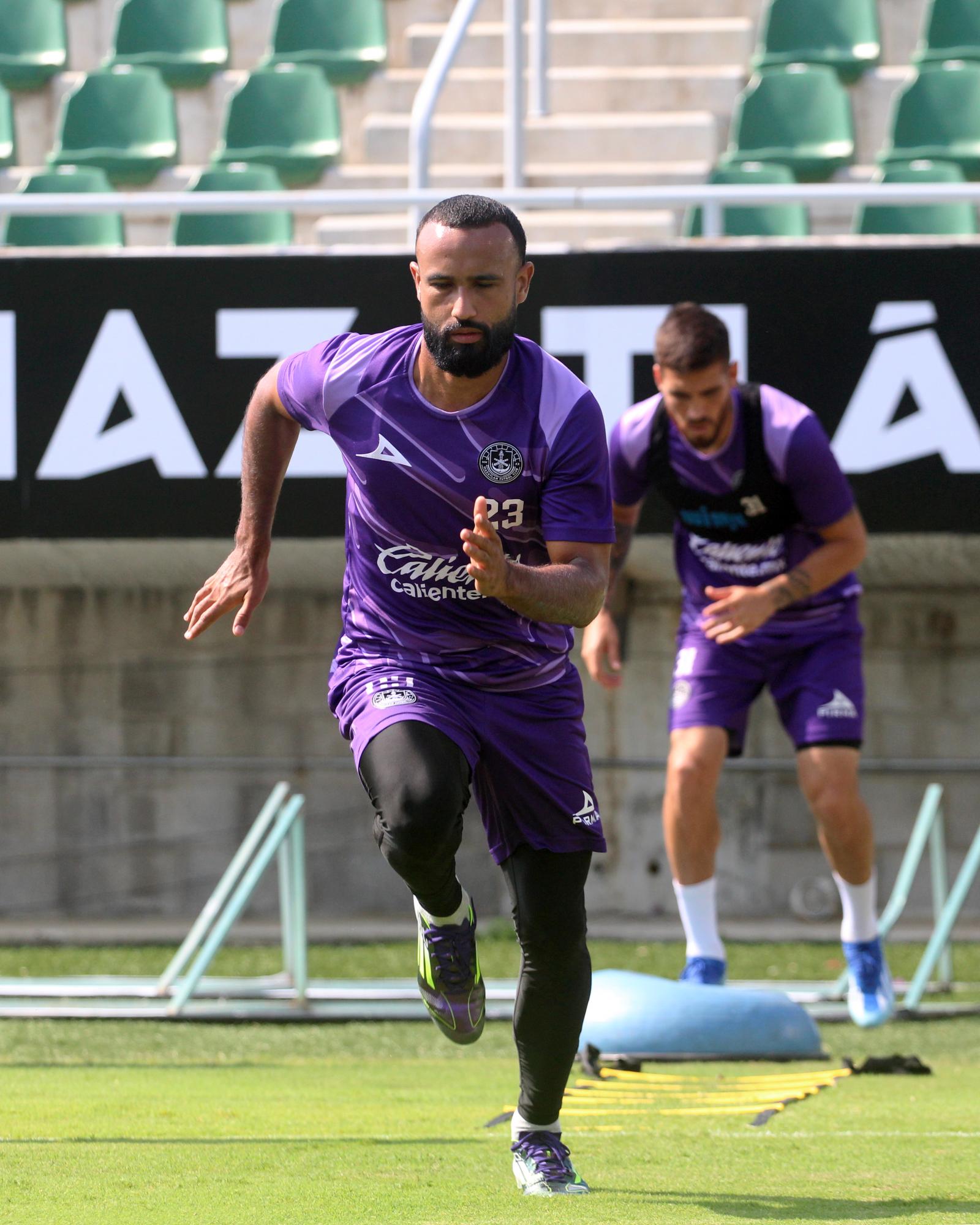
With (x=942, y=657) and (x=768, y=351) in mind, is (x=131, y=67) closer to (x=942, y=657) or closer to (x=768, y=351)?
(x=768, y=351)

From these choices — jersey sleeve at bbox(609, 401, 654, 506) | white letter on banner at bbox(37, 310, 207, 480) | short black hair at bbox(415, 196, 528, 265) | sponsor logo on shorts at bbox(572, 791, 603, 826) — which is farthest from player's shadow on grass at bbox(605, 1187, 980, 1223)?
white letter on banner at bbox(37, 310, 207, 480)

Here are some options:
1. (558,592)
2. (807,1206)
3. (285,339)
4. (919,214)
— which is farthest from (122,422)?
(807,1206)

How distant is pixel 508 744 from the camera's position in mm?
3750

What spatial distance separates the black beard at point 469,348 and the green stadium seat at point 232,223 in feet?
23.0

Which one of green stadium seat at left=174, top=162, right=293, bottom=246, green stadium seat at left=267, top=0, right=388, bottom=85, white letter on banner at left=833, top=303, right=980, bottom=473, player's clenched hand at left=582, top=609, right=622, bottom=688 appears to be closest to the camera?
player's clenched hand at left=582, top=609, right=622, bottom=688

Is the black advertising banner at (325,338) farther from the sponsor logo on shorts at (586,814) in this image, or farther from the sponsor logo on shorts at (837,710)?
the sponsor logo on shorts at (586,814)

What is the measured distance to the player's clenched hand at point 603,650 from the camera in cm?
643

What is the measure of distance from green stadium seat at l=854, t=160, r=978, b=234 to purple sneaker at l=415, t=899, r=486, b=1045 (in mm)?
7523

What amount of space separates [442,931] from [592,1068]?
201 cm

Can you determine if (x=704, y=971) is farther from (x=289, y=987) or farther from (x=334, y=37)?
(x=334, y=37)

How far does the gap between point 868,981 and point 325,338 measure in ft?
13.7

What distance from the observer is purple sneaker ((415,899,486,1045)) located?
3.90 meters

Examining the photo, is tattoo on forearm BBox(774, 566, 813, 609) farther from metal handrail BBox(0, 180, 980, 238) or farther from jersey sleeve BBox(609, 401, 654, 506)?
metal handrail BBox(0, 180, 980, 238)

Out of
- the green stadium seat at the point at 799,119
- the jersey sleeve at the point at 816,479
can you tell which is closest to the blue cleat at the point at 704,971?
the jersey sleeve at the point at 816,479
